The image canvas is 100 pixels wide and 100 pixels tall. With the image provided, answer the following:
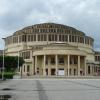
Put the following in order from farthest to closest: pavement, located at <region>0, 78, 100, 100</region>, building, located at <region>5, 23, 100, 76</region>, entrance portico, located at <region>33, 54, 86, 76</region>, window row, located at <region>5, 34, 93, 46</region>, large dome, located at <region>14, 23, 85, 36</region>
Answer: large dome, located at <region>14, 23, 85, 36</region> → window row, located at <region>5, 34, 93, 46</region> → entrance portico, located at <region>33, 54, 86, 76</region> → building, located at <region>5, 23, 100, 76</region> → pavement, located at <region>0, 78, 100, 100</region>

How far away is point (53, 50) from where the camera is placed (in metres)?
123

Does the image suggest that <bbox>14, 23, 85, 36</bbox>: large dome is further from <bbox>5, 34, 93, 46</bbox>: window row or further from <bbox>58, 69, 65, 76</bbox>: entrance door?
<bbox>58, 69, 65, 76</bbox>: entrance door

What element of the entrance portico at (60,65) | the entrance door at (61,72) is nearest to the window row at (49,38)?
the entrance portico at (60,65)

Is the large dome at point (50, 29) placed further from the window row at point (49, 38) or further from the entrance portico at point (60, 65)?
the entrance portico at point (60, 65)

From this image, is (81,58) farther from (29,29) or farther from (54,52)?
(29,29)

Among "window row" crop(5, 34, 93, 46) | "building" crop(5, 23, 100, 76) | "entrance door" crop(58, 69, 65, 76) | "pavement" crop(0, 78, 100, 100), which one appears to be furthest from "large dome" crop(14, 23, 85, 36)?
"pavement" crop(0, 78, 100, 100)

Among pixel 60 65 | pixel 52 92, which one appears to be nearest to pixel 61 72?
pixel 60 65

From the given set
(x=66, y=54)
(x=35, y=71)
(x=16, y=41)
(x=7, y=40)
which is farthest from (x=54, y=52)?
(x=7, y=40)

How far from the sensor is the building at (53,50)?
125 metres

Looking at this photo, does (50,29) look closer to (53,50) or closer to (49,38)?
(49,38)

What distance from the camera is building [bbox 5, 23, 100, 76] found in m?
125

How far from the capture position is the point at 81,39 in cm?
15088

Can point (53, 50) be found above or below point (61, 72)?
above

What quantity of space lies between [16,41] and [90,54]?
3214 centimetres
